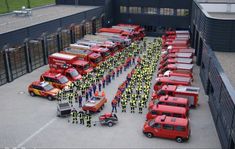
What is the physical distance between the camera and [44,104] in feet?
75.0

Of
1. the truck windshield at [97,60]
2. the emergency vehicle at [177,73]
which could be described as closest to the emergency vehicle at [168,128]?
the emergency vehicle at [177,73]

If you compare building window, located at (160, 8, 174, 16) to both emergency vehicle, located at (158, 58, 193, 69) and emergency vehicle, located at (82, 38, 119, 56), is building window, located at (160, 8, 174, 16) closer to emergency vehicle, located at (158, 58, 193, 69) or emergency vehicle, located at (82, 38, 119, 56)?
emergency vehicle, located at (82, 38, 119, 56)

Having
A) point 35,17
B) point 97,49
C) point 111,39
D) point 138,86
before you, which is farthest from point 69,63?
point 35,17

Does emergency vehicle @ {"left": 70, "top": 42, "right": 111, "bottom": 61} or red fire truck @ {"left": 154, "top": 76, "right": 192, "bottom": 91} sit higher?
emergency vehicle @ {"left": 70, "top": 42, "right": 111, "bottom": 61}

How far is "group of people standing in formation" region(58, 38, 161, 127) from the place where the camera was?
21.4m

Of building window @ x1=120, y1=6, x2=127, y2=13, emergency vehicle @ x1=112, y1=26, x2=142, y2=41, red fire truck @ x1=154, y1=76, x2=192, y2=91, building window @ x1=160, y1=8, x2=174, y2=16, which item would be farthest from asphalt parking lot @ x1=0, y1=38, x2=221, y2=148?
building window @ x1=120, y1=6, x2=127, y2=13

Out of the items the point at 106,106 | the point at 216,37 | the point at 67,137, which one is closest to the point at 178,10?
the point at 216,37

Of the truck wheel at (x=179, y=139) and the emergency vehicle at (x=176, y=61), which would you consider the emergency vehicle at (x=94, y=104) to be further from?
the emergency vehicle at (x=176, y=61)

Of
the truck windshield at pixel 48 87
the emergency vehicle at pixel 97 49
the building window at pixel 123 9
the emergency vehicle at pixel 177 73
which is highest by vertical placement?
the building window at pixel 123 9

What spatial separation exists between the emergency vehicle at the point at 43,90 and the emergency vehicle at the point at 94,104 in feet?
11.1

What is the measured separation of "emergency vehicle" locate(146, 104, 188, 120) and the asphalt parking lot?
96 cm

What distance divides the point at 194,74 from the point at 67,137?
14.8 meters

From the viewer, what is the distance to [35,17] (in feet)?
120

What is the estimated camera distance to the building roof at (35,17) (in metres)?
31.2
